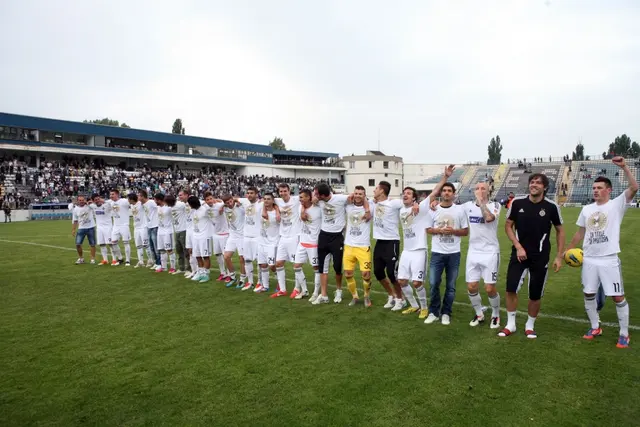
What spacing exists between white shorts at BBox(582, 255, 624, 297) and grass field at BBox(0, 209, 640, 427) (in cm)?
73

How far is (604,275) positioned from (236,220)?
7.20m

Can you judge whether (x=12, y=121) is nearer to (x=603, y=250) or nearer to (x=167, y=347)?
(x=167, y=347)

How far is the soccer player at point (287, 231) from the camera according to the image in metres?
8.96

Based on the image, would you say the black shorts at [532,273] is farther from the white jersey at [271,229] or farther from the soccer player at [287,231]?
the white jersey at [271,229]

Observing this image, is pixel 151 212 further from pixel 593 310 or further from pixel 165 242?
pixel 593 310

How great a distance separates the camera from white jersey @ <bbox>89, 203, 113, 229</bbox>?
537 inches

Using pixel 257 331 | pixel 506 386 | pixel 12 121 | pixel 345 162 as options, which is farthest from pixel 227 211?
pixel 345 162

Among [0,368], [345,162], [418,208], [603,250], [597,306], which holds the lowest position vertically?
[0,368]

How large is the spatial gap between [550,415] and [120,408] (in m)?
4.10

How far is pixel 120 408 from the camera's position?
4223 millimetres

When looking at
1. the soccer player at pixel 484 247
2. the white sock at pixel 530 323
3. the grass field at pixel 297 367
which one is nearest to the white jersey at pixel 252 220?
the grass field at pixel 297 367

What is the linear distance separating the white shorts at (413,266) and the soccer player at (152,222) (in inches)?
304

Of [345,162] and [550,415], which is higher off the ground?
[345,162]

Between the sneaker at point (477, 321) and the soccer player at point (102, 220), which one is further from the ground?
the soccer player at point (102, 220)
